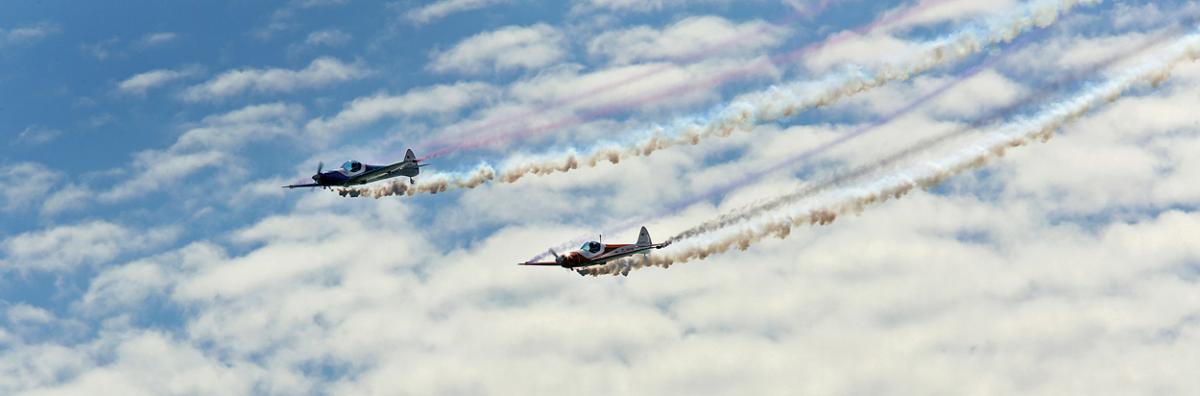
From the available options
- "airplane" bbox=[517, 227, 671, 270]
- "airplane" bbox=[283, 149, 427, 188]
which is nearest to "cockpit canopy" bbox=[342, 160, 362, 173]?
"airplane" bbox=[283, 149, 427, 188]

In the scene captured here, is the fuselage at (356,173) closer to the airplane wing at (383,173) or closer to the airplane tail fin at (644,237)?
the airplane wing at (383,173)

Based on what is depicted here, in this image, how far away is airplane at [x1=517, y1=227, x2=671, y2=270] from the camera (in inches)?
4712

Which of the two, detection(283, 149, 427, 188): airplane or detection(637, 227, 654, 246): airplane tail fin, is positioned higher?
detection(283, 149, 427, 188): airplane

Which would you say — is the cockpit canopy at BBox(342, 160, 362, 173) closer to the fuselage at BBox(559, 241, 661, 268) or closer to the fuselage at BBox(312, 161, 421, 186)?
the fuselage at BBox(312, 161, 421, 186)

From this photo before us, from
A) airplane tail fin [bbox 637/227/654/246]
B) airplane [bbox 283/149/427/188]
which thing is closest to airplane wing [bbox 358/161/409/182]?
airplane [bbox 283/149/427/188]

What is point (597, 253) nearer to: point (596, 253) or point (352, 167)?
point (596, 253)

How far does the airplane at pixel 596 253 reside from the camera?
120 meters

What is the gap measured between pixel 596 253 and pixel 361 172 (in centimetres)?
1761

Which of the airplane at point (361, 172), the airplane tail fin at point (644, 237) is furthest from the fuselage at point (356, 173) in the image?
the airplane tail fin at point (644, 237)

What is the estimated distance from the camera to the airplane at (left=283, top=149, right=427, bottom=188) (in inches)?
4877

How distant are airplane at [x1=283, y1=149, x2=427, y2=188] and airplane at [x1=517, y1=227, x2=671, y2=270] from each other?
12376mm

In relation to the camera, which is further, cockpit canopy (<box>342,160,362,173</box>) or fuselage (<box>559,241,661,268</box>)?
cockpit canopy (<box>342,160,362,173</box>)

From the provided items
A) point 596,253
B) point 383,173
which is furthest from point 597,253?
point 383,173

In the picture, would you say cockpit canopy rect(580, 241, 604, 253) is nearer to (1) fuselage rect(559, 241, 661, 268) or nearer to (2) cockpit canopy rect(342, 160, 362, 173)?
(1) fuselage rect(559, 241, 661, 268)
